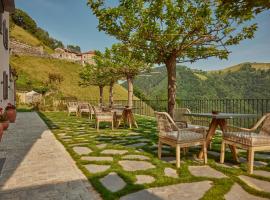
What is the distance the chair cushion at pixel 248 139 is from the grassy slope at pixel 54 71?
3816 centimetres

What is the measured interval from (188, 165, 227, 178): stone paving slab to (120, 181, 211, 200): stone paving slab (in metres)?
0.38

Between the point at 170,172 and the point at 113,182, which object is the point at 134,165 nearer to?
the point at 170,172

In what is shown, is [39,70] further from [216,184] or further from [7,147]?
[216,184]

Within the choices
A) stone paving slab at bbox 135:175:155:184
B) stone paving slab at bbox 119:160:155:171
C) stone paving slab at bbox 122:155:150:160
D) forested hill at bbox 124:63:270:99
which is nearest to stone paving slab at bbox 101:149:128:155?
stone paving slab at bbox 122:155:150:160

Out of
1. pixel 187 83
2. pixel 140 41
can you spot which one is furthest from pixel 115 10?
pixel 187 83

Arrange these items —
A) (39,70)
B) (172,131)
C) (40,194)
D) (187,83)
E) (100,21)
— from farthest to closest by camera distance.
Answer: (187,83) < (39,70) < (100,21) < (172,131) < (40,194)

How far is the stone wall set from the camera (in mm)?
53438

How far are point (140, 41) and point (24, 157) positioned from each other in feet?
11.9

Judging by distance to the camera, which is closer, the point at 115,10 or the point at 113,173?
the point at 113,173

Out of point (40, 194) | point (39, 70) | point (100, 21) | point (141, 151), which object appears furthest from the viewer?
point (39, 70)

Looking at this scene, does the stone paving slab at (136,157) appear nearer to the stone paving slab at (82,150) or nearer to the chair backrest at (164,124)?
the chair backrest at (164,124)

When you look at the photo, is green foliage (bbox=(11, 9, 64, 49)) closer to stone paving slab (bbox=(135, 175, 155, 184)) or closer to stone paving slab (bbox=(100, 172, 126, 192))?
stone paving slab (bbox=(100, 172, 126, 192))

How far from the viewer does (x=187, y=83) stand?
74875 millimetres

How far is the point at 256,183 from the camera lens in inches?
124
